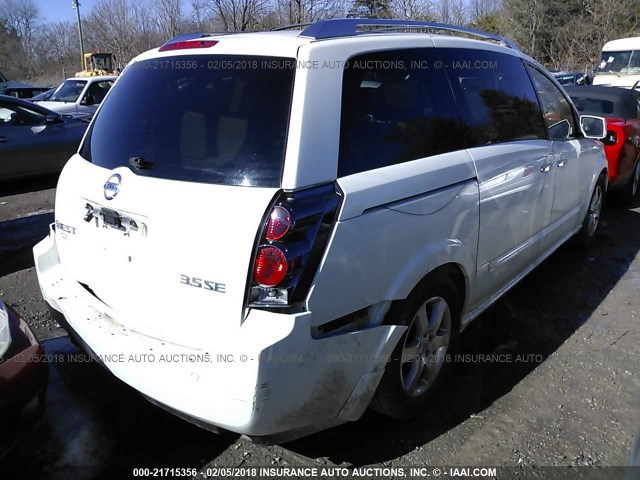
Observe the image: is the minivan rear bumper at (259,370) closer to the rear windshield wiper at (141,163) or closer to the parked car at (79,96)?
the rear windshield wiper at (141,163)

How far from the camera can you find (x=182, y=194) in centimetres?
214

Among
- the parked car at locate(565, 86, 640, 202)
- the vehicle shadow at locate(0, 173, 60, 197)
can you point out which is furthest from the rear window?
the vehicle shadow at locate(0, 173, 60, 197)

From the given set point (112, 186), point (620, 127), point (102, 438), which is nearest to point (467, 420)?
point (102, 438)

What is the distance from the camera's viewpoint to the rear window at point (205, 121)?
2117 millimetres

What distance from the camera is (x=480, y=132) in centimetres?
308

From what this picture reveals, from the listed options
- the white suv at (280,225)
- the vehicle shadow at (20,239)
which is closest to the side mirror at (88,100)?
the vehicle shadow at (20,239)

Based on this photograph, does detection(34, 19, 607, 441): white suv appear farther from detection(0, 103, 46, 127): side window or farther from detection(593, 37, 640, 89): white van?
detection(593, 37, 640, 89): white van

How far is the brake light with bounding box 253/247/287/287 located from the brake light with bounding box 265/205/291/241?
5cm

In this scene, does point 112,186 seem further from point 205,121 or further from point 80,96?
point 80,96

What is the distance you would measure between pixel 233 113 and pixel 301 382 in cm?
Result: 111

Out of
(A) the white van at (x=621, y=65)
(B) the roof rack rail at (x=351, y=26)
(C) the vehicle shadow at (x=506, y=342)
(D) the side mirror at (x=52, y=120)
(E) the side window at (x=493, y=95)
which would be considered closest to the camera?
(B) the roof rack rail at (x=351, y=26)

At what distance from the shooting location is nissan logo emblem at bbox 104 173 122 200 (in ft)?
7.70

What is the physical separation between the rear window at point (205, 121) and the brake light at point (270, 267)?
258mm

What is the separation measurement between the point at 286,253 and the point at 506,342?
2235 mm
